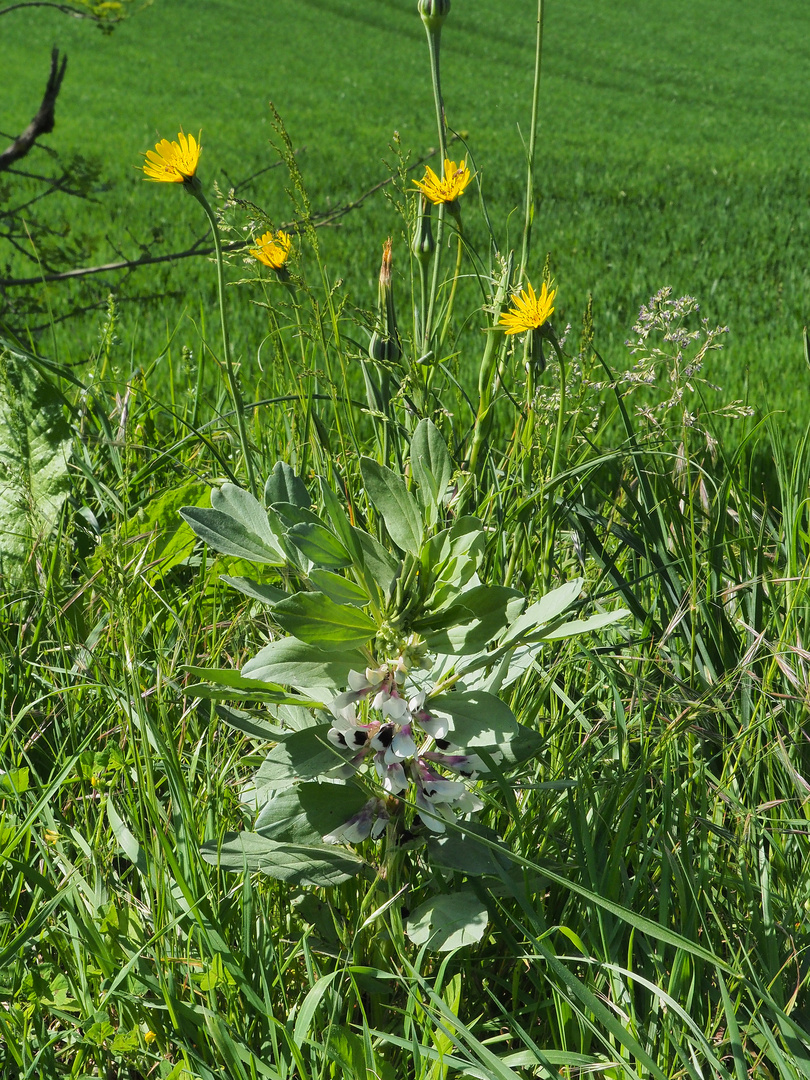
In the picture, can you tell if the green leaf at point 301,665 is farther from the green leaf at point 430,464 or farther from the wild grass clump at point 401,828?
the green leaf at point 430,464

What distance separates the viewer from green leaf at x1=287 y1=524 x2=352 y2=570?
2.23 feet

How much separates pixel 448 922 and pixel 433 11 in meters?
0.98

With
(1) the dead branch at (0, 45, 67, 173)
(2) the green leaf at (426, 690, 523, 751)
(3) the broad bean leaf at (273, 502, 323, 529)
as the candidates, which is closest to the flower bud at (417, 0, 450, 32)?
(3) the broad bean leaf at (273, 502, 323, 529)

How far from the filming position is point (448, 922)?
77cm

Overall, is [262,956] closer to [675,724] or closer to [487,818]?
[487,818]

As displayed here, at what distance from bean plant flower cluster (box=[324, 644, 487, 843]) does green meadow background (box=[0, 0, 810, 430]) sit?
0.53m

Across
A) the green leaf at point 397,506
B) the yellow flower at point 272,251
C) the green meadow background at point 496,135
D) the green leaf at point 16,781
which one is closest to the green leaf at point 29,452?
the green meadow background at point 496,135

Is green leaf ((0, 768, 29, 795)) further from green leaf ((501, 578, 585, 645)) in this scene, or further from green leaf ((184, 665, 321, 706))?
green leaf ((501, 578, 585, 645))

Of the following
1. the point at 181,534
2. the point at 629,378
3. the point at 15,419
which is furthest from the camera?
the point at 15,419

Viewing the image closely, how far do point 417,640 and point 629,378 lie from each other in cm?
54

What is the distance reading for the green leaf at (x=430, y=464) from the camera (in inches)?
30.6

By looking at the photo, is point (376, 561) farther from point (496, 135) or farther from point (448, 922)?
point (496, 135)

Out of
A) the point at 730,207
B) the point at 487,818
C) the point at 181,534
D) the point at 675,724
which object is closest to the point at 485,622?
the point at 675,724

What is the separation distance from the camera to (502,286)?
0.83 metres
